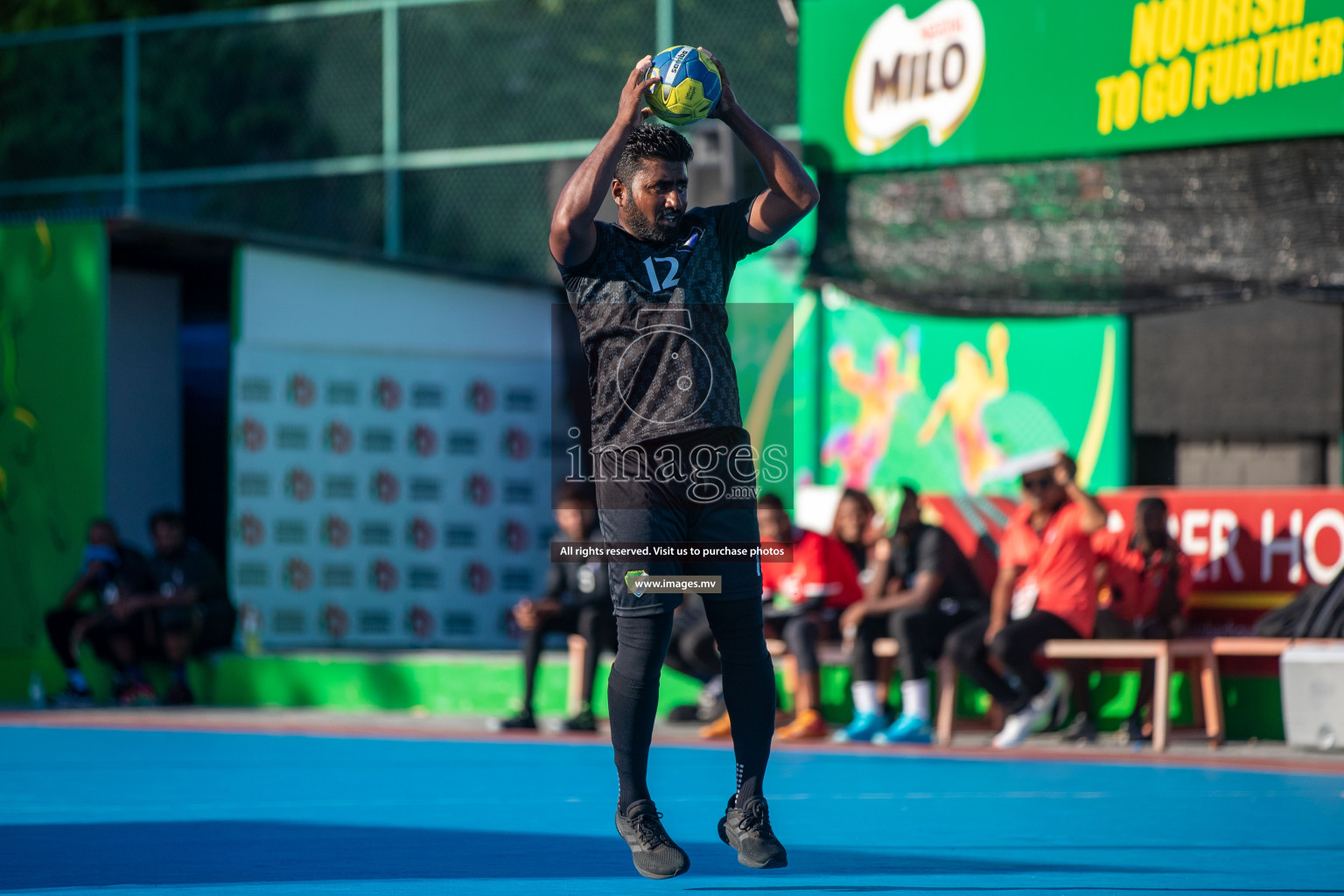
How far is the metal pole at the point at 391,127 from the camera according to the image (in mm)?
15820

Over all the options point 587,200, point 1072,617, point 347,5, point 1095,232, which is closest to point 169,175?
point 347,5

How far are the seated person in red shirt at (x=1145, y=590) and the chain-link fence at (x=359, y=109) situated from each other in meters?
→ 6.94

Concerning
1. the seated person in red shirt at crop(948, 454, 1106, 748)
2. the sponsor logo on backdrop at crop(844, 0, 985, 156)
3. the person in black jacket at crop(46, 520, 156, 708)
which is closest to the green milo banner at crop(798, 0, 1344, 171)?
the sponsor logo on backdrop at crop(844, 0, 985, 156)

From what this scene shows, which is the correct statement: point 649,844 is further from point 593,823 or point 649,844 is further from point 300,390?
point 300,390

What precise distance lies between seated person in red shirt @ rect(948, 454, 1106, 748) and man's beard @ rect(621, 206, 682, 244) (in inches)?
203

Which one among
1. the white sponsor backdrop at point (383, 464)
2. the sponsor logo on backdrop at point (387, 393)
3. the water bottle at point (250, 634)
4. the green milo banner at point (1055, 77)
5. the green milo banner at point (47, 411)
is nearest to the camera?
the green milo banner at point (1055, 77)

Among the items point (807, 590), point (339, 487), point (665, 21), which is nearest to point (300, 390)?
point (339, 487)

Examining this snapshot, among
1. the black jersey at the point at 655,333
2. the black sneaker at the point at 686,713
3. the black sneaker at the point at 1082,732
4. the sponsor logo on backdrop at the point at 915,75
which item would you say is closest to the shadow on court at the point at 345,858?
the black jersey at the point at 655,333

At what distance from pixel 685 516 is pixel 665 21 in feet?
36.1

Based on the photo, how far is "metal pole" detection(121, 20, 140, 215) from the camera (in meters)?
16.3

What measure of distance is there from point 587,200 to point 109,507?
10868 mm

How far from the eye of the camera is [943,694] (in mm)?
9734

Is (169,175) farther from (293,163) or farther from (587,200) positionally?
(587,200)

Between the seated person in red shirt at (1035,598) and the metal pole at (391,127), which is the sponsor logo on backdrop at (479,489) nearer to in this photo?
the metal pole at (391,127)
